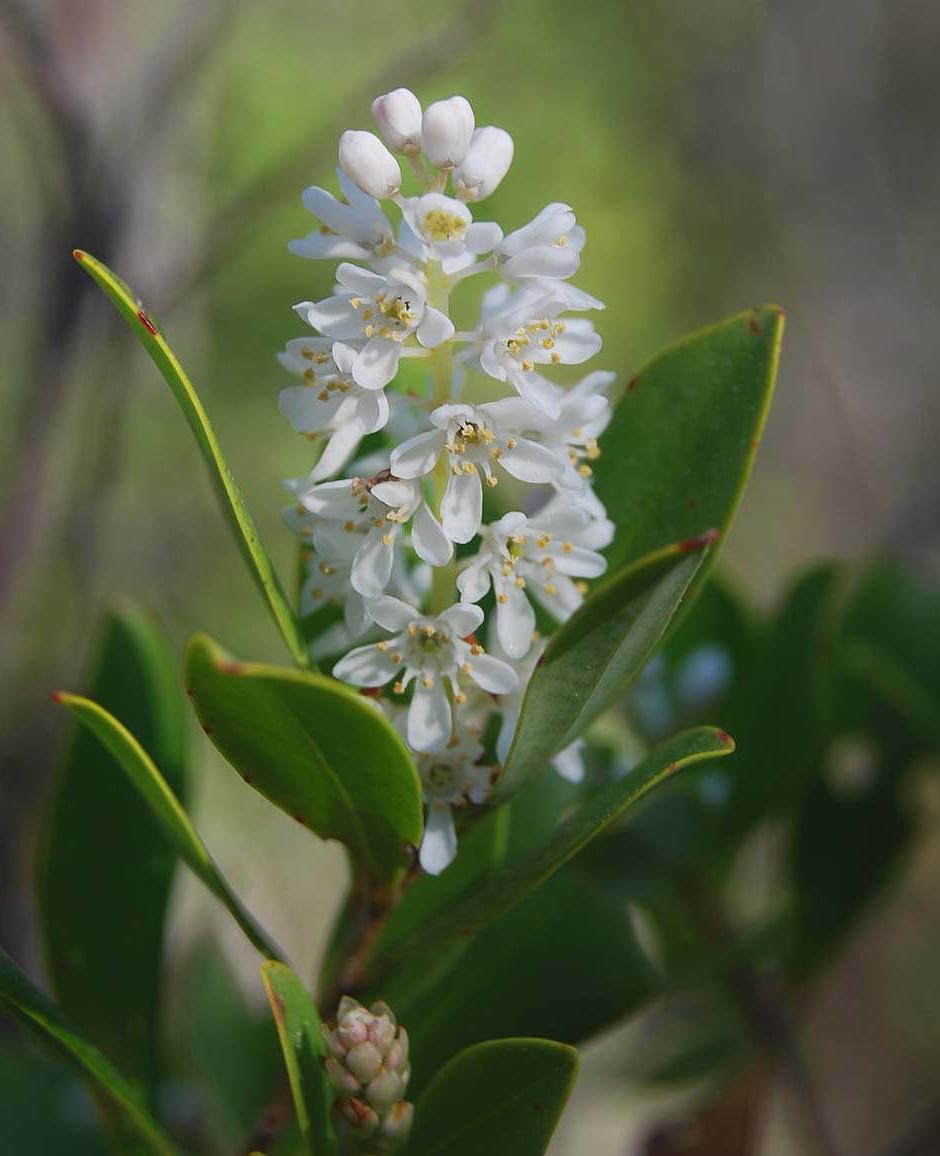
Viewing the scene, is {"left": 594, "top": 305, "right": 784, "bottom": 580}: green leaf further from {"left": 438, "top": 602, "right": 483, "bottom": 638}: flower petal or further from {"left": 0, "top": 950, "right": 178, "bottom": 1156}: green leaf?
{"left": 0, "top": 950, "right": 178, "bottom": 1156}: green leaf

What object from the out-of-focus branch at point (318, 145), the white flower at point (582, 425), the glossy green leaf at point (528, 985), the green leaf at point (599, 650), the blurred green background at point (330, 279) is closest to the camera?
the green leaf at point (599, 650)

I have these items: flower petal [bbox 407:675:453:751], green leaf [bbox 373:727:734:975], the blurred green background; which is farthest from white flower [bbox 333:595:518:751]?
the blurred green background

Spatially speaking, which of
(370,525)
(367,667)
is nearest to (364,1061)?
(367,667)

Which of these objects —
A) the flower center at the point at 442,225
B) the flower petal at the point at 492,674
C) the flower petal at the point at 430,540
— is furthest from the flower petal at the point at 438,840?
Answer: the flower center at the point at 442,225

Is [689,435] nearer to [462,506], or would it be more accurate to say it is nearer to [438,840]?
[462,506]

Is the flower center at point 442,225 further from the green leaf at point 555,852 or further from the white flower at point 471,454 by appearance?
the green leaf at point 555,852
